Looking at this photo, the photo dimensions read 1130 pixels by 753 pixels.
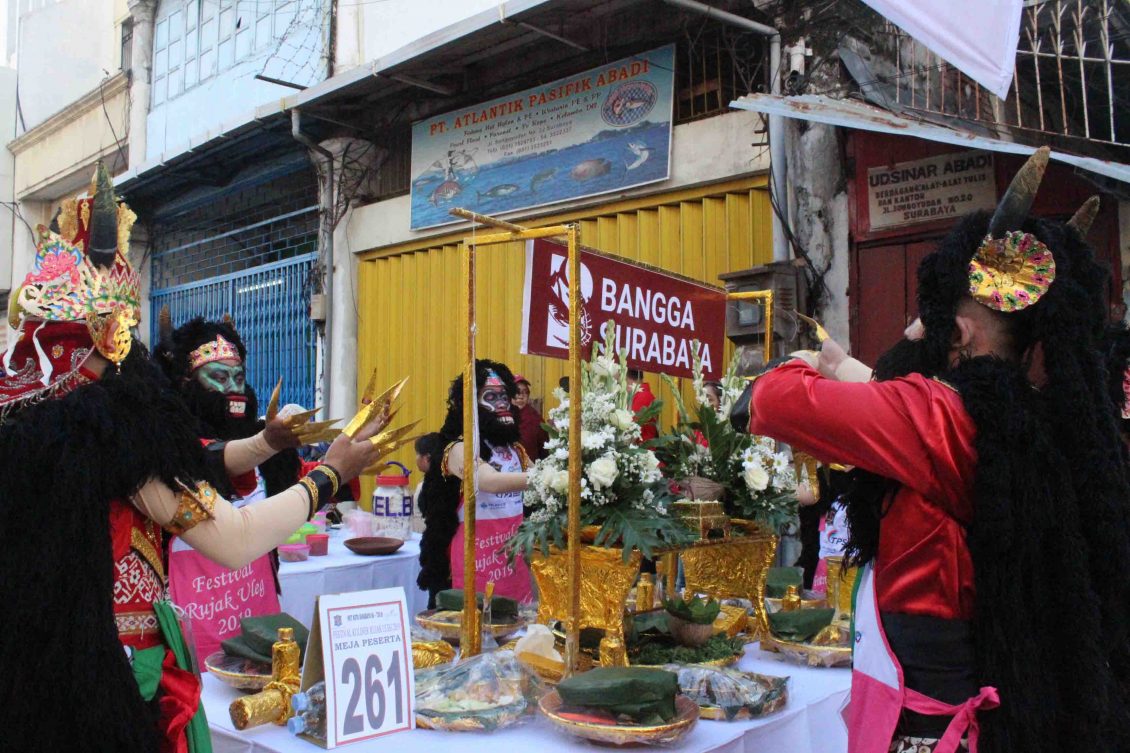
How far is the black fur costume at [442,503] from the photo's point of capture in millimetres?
4523

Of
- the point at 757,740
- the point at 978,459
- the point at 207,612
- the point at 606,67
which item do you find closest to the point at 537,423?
the point at 606,67

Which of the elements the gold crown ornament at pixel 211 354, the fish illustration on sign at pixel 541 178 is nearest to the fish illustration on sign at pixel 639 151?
the fish illustration on sign at pixel 541 178

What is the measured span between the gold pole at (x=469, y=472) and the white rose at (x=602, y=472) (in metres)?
0.38

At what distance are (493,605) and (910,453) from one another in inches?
65.8

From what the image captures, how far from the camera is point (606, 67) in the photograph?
7461 mm

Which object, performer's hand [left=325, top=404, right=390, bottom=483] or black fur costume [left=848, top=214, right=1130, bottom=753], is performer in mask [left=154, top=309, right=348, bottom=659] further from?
black fur costume [left=848, top=214, right=1130, bottom=753]

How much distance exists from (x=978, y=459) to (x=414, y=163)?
8.19 meters

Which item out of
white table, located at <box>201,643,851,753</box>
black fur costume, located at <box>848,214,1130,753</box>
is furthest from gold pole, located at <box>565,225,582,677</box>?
black fur costume, located at <box>848,214,1130,753</box>

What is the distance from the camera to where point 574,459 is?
2.41 m

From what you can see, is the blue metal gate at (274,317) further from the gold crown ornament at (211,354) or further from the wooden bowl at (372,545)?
the gold crown ornament at (211,354)

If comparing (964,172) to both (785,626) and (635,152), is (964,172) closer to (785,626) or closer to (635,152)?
(635,152)

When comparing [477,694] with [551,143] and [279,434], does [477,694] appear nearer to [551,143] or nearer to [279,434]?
[279,434]

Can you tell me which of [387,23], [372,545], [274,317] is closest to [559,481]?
[372,545]

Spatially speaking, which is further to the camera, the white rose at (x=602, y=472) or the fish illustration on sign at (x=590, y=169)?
the fish illustration on sign at (x=590, y=169)
